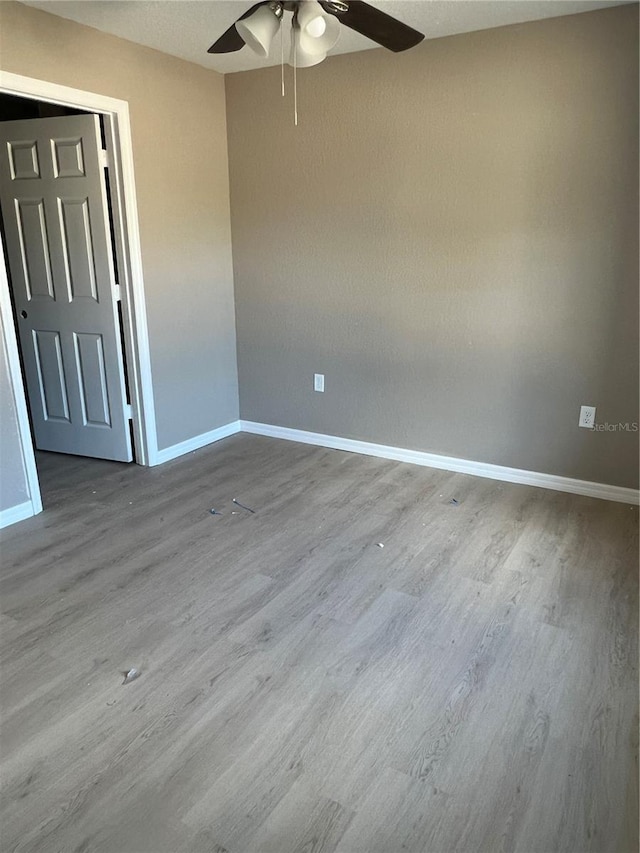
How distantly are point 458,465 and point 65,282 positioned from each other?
8.67ft

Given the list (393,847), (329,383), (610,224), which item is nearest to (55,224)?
(329,383)

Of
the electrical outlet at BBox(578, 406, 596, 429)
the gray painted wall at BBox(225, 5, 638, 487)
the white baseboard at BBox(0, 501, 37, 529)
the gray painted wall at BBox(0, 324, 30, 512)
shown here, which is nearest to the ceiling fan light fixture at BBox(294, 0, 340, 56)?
the gray painted wall at BBox(225, 5, 638, 487)

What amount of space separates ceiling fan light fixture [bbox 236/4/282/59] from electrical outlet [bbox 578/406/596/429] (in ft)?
7.74

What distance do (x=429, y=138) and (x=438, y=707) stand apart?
2.91 meters

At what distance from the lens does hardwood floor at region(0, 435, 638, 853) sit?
1.48m

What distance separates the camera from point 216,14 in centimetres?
277

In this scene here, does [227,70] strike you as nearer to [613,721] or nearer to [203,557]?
[203,557]

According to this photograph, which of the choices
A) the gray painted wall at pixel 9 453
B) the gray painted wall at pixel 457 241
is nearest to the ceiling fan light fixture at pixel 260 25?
the gray painted wall at pixel 457 241

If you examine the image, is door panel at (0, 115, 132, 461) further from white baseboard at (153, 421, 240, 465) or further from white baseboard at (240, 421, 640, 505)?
white baseboard at (240, 421, 640, 505)

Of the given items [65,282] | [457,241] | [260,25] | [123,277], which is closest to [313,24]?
[260,25]

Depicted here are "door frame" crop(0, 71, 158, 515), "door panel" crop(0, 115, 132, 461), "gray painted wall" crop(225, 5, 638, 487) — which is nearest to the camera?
"door frame" crop(0, 71, 158, 515)

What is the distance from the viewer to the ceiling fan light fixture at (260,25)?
6.50 ft

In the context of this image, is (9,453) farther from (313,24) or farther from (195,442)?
(313,24)

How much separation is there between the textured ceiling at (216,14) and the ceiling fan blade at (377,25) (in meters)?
0.63
